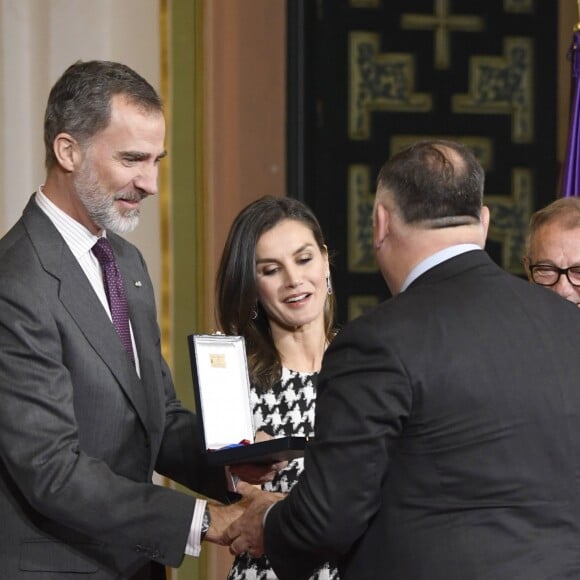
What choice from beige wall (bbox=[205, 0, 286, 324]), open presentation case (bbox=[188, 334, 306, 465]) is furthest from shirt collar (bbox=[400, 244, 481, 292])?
beige wall (bbox=[205, 0, 286, 324])

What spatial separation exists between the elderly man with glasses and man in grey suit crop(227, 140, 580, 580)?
93 cm

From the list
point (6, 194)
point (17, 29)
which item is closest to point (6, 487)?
point (6, 194)

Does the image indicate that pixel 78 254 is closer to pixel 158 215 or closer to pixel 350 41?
pixel 158 215

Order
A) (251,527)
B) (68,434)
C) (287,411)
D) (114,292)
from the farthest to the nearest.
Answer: (287,411) < (114,292) < (251,527) < (68,434)

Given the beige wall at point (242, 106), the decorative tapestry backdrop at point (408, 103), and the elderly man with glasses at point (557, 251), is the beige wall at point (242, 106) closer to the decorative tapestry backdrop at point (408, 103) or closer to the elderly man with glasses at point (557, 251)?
the decorative tapestry backdrop at point (408, 103)

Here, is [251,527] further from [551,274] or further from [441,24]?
[441,24]

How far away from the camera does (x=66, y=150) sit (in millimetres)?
2463

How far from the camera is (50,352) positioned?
2316 millimetres

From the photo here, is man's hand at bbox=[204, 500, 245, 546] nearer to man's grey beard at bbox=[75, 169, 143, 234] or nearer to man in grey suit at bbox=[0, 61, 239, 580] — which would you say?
man in grey suit at bbox=[0, 61, 239, 580]

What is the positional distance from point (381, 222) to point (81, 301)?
0.64 metres

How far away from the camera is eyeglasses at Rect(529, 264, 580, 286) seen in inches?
120

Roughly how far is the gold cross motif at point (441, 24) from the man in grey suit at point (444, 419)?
3.03m

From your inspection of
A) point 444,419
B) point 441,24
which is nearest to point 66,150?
point 444,419

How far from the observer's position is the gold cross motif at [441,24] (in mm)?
5059
